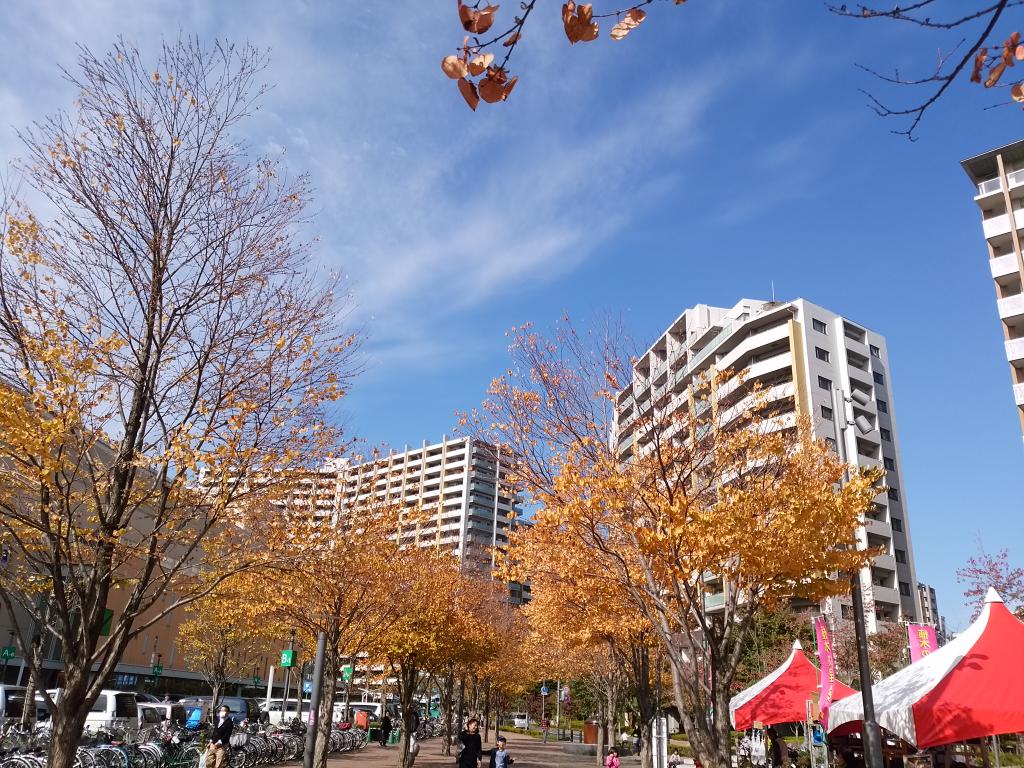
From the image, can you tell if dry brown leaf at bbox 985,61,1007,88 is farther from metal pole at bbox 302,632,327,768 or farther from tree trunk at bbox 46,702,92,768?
metal pole at bbox 302,632,327,768

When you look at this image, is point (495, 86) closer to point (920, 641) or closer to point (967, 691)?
point (967, 691)

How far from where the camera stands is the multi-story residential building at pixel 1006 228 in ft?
121

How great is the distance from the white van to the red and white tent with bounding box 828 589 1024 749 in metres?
17.7

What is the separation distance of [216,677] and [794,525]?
29.2 meters

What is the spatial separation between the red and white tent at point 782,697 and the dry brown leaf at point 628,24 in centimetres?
1624

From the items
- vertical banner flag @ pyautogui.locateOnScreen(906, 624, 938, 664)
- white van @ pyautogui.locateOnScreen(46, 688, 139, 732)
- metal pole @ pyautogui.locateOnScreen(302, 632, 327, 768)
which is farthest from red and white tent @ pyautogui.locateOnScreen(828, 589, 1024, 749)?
white van @ pyautogui.locateOnScreen(46, 688, 139, 732)

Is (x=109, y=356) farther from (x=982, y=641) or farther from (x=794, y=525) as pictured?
(x=982, y=641)

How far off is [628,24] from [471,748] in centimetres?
1352

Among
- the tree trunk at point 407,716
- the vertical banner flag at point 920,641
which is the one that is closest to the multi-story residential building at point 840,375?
the tree trunk at point 407,716

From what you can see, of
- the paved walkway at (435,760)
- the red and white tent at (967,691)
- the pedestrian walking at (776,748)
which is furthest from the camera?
the paved walkway at (435,760)

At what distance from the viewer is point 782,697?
53.5 ft

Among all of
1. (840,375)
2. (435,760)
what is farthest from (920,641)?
(840,375)

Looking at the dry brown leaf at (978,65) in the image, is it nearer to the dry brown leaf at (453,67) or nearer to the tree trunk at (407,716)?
the dry brown leaf at (453,67)

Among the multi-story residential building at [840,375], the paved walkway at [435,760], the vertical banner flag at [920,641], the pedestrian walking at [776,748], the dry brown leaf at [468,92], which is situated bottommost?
the paved walkway at [435,760]
